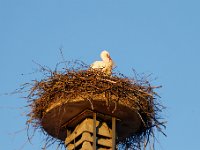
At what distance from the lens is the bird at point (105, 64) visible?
1468 centimetres

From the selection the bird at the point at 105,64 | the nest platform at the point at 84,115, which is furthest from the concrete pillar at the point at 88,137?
the bird at the point at 105,64

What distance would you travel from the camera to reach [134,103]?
45.2 ft

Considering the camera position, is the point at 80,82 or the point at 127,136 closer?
the point at 80,82

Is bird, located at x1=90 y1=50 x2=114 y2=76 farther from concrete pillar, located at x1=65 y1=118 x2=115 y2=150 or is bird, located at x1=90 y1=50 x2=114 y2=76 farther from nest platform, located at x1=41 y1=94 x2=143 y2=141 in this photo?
concrete pillar, located at x1=65 y1=118 x2=115 y2=150

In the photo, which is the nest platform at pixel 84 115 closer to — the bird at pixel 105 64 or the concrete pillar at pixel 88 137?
the concrete pillar at pixel 88 137

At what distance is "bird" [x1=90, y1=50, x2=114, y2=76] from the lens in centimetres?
Result: 1468

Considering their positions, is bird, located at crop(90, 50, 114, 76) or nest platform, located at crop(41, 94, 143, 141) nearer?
nest platform, located at crop(41, 94, 143, 141)

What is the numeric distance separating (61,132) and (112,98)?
1.51 metres

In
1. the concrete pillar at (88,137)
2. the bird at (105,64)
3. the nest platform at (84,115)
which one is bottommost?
the concrete pillar at (88,137)

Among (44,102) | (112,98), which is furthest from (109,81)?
(44,102)

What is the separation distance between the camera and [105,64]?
598 inches

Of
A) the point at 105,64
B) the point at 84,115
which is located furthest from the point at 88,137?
the point at 105,64

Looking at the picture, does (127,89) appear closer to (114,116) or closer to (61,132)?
(114,116)

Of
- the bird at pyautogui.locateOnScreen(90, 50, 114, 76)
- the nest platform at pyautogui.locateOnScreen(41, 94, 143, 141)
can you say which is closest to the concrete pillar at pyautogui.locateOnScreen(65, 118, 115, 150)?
the nest platform at pyautogui.locateOnScreen(41, 94, 143, 141)
